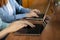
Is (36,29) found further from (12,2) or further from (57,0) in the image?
(57,0)

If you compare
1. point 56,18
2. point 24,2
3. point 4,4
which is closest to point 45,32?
point 56,18

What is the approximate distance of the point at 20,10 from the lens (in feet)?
8.66

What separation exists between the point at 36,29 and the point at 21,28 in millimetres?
135

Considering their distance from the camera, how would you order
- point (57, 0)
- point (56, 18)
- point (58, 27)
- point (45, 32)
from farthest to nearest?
point (57, 0), point (56, 18), point (58, 27), point (45, 32)

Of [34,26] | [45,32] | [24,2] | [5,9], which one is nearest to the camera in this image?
[45,32]

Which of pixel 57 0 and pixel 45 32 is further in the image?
pixel 57 0

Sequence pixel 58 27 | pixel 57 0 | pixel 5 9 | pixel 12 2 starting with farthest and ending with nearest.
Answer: pixel 57 0 → pixel 12 2 → pixel 5 9 → pixel 58 27

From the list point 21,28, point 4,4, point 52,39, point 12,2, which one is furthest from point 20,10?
point 52,39

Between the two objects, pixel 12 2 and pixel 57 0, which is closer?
pixel 12 2

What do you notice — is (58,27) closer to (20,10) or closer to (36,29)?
(36,29)

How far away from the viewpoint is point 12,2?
256cm

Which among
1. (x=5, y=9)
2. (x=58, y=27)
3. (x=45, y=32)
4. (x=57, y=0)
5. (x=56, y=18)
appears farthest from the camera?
(x=57, y=0)

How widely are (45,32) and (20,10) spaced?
50.5 inches

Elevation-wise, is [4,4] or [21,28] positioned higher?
[4,4]
